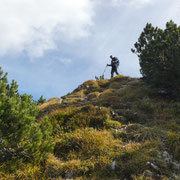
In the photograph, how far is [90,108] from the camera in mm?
10297

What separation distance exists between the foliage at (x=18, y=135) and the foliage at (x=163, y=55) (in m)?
8.45

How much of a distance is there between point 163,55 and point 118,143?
7291 millimetres

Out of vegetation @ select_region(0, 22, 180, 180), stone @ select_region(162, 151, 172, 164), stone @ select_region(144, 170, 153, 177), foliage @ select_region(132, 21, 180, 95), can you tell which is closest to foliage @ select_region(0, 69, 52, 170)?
vegetation @ select_region(0, 22, 180, 180)

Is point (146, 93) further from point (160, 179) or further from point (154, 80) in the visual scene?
point (160, 179)

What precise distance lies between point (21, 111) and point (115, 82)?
13.7 metres

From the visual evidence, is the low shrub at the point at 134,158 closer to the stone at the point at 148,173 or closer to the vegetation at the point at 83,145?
the vegetation at the point at 83,145

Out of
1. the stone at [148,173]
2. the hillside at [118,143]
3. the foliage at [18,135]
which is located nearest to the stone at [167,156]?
the hillside at [118,143]

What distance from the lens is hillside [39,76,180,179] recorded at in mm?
5715

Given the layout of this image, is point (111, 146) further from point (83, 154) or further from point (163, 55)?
point (163, 55)

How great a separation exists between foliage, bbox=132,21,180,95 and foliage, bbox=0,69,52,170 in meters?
8.45

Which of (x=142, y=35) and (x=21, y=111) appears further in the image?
(x=142, y=35)

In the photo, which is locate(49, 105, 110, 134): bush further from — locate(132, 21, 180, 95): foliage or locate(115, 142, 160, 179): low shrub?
locate(132, 21, 180, 95): foliage

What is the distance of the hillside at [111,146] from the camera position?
564 cm

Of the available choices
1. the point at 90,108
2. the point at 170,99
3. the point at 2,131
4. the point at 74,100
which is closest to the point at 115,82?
the point at 74,100
